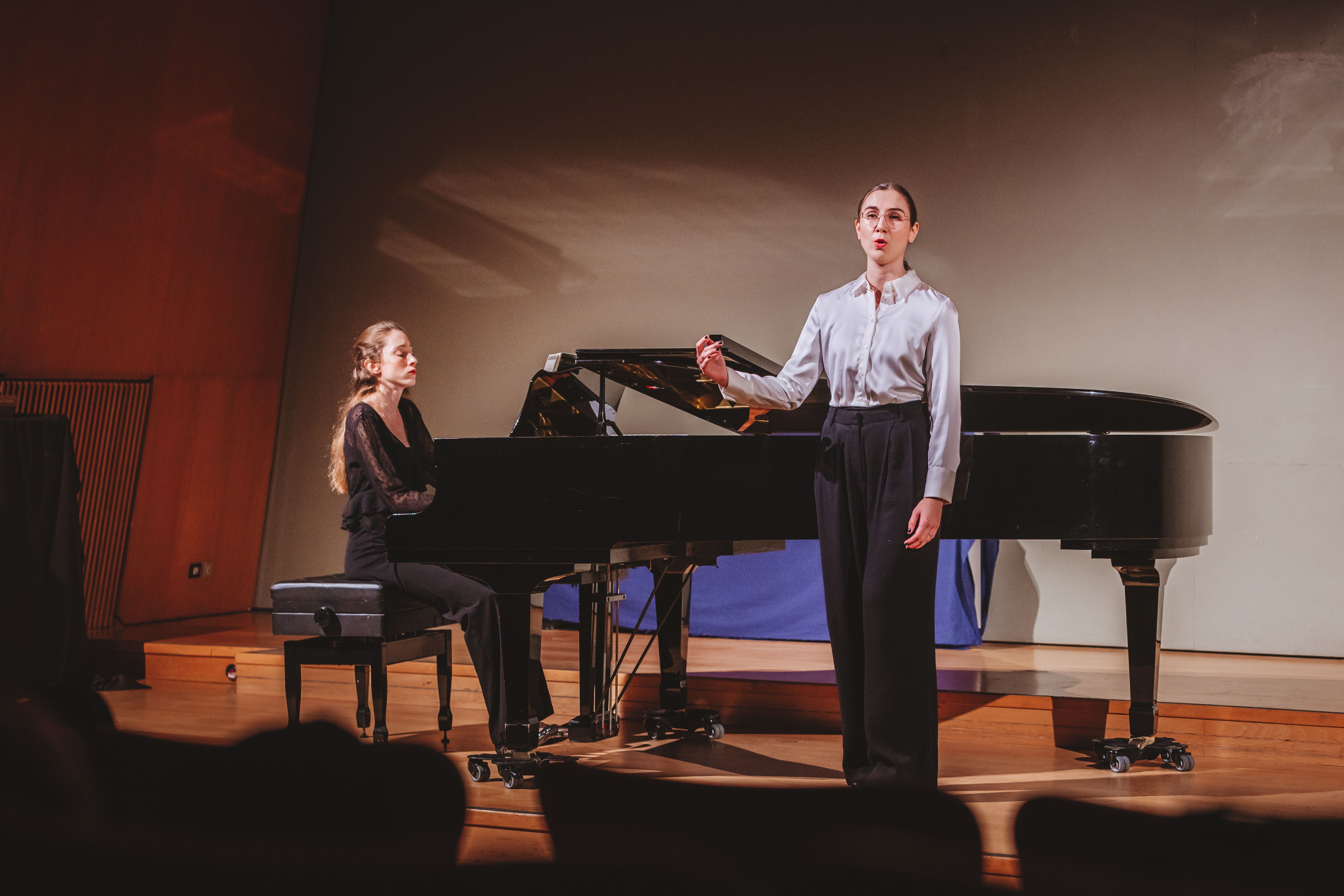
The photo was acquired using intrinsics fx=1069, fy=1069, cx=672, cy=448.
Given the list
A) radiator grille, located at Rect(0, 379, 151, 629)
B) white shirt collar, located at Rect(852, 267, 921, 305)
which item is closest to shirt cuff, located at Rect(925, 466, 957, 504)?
white shirt collar, located at Rect(852, 267, 921, 305)

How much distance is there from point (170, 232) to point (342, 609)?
10.00ft

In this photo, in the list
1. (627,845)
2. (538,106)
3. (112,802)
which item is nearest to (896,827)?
(627,845)

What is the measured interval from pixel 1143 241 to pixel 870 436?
3.58 m

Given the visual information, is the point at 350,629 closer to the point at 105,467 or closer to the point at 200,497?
the point at 105,467

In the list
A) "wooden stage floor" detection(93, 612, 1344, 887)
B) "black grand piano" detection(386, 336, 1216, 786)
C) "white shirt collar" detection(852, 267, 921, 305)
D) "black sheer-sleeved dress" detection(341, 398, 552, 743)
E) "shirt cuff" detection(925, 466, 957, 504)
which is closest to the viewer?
"shirt cuff" detection(925, 466, 957, 504)

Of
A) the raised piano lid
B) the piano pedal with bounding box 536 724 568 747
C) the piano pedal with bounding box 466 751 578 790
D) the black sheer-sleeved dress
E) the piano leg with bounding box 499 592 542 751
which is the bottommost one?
the piano pedal with bounding box 466 751 578 790

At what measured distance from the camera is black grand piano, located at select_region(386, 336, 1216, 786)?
264 centimetres

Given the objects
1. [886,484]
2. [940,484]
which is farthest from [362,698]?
[940,484]

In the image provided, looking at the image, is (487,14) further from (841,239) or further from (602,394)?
(602,394)

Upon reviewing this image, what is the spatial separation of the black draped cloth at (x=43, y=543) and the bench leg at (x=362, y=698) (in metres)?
0.93

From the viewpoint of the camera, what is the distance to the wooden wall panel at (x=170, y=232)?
460cm

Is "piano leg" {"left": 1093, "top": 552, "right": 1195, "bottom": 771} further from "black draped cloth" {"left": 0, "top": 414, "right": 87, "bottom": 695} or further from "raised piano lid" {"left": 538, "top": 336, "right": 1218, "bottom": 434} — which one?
"black draped cloth" {"left": 0, "top": 414, "right": 87, "bottom": 695}

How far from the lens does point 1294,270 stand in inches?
196

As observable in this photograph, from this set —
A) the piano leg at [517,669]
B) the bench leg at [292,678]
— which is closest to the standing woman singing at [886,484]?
the piano leg at [517,669]
